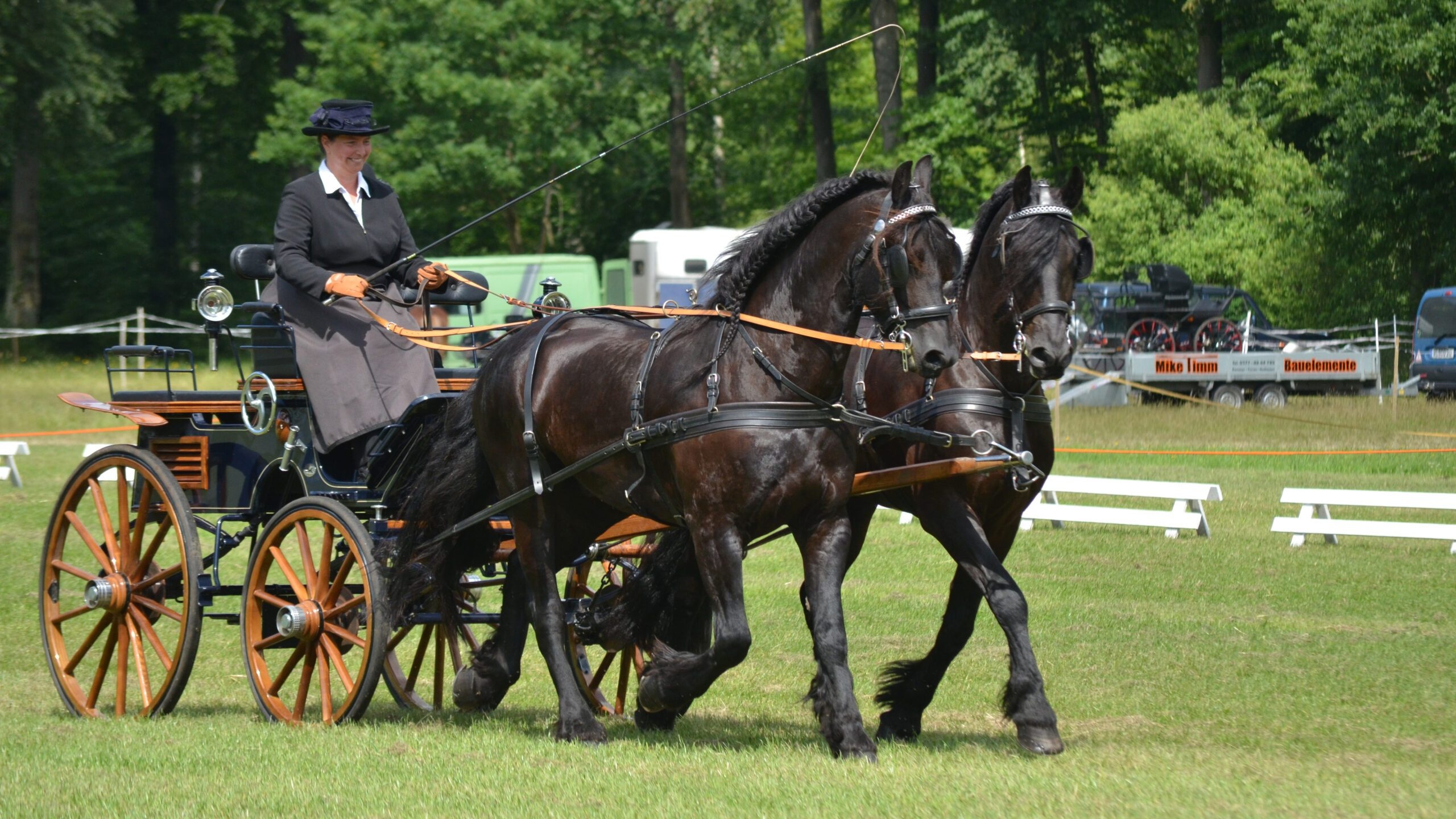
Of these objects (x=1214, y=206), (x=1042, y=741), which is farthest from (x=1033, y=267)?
(x=1214, y=206)

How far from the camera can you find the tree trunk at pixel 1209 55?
32.1 m

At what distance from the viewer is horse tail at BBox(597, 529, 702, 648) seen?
729 cm

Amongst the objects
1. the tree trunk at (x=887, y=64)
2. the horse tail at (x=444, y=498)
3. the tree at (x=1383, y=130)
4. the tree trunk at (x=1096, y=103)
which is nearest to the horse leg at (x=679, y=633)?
the horse tail at (x=444, y=498)

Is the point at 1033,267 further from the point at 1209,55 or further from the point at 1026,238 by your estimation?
the point at 1209,55

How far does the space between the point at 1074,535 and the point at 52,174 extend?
33531 mm

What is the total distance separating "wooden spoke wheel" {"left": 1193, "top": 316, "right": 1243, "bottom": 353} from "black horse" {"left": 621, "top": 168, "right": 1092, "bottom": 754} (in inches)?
801

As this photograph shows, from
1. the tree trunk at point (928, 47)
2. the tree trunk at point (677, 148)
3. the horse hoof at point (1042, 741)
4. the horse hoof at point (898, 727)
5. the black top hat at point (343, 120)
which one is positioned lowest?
the horse hoof at point (898, 727)

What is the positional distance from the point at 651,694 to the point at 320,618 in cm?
159

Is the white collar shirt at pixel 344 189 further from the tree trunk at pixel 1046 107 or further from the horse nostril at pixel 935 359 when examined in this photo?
the tree trunk at pixel 1046 107

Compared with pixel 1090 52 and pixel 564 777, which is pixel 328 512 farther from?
pixel 1090 52

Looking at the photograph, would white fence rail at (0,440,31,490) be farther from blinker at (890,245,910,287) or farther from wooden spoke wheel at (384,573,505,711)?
blinker at (890,245,910,287)

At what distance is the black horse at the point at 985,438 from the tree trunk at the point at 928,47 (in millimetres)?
29874

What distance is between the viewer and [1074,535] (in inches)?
593

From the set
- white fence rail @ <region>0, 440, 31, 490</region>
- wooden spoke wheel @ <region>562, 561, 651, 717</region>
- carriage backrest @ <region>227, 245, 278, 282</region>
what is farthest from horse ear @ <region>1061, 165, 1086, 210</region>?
white fence rail @ <region>0, 440, 31, 490</region>
